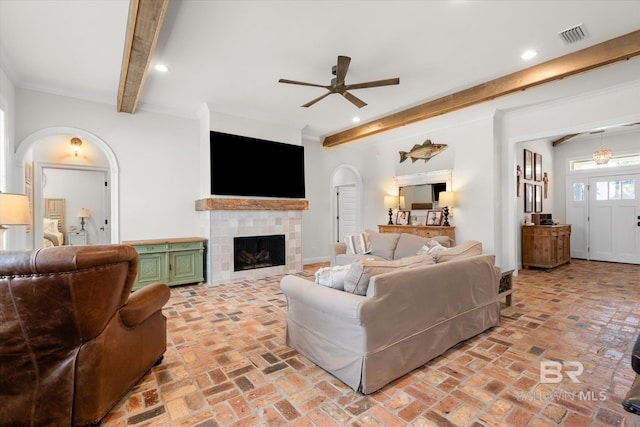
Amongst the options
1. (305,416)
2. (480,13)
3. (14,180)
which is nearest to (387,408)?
(305,416)

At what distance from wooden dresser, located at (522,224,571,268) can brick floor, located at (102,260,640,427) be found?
248cm

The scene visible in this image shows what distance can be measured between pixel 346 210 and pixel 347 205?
0.46 feet

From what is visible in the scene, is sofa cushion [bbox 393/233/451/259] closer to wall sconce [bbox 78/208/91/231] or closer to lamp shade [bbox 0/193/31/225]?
lamp shade [bbox 0/193/31/225]

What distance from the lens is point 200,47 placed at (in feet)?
10.8

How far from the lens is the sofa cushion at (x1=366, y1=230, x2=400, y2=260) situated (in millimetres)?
5074

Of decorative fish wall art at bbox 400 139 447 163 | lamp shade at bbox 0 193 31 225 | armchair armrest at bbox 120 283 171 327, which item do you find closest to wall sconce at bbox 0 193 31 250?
lamp shade at bbox 0 193 31 225

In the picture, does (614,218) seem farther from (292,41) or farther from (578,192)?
(292,41)

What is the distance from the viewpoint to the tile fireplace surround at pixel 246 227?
16.5ft

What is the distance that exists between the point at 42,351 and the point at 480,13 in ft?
13.2

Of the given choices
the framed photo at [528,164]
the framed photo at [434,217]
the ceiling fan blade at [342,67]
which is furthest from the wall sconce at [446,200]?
the ceiling fan blade at [342,67]

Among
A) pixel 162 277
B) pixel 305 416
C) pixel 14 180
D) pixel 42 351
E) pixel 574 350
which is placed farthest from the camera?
pixel 162 277

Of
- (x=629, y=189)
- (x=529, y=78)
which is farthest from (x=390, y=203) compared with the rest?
(x=629, y=189)

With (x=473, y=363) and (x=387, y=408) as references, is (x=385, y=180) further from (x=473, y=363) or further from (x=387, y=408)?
(x=387, y=408)

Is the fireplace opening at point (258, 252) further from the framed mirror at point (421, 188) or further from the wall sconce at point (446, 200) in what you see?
the wall sconce at point (446, 200)
